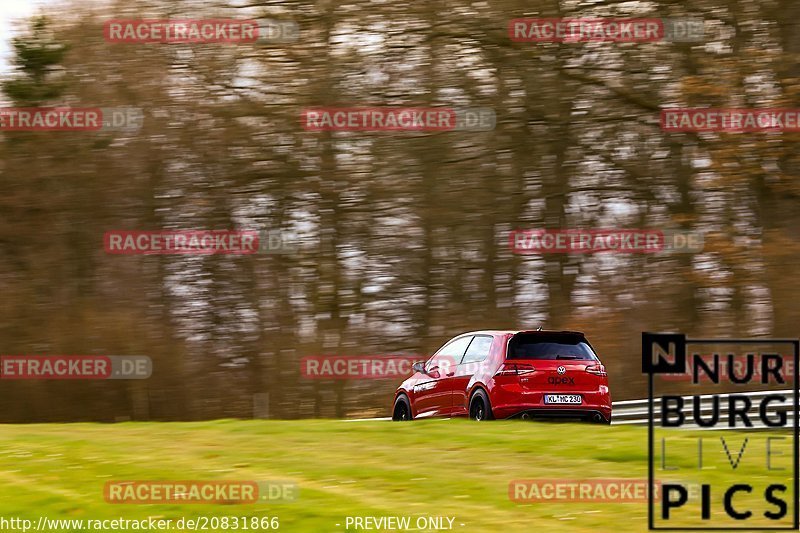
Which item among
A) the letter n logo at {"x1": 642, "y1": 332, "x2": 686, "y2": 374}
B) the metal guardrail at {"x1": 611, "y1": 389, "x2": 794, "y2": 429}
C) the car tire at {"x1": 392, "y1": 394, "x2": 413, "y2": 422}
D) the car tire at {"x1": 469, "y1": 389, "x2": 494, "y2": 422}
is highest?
the letter n logo at {"x1": 642, "y1": 332, "x2": 686, "y2": 374}

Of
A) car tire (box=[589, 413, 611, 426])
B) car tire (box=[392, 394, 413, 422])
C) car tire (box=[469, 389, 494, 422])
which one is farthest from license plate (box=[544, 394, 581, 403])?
car tire (box=[392, 394, 413, 422])

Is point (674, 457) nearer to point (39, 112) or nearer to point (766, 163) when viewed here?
point (766, 163)

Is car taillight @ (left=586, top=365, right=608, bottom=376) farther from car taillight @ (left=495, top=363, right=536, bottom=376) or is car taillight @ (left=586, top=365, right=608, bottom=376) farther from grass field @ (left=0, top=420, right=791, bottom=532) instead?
grass field @ (left=0, top=420, right=791, bottom=532)

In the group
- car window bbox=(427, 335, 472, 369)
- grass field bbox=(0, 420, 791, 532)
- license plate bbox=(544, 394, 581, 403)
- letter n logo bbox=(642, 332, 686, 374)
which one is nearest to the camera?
letter n logo bbox=(642, 332, 686, 374)

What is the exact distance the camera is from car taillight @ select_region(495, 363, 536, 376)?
15.2 m

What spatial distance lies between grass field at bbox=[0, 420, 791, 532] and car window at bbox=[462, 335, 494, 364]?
51.7 inches

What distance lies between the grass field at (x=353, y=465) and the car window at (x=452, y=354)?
6.03 feet

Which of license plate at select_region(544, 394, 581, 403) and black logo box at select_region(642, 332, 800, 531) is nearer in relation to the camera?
black logo box at select_region(642, 332, 800, 531)

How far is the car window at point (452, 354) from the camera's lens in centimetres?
1648

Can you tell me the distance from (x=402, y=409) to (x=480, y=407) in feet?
8.87

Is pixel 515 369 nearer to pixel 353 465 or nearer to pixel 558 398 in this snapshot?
pixel 558 398

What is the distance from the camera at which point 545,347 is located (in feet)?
50.6

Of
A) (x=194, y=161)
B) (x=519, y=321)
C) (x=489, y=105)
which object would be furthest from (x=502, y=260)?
(x=194, y=161)

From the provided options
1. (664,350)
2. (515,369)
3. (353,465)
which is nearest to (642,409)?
(515,369)
